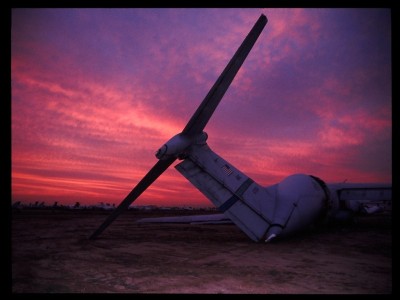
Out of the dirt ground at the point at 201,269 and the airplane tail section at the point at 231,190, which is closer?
the dirt ground at the point at 201,269

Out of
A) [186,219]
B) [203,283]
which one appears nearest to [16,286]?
[203,283]

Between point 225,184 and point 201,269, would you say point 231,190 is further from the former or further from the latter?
point 201,269

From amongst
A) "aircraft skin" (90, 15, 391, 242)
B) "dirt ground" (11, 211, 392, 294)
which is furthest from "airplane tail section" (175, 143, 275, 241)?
"dirt ground" (11, 211, 392, 294)

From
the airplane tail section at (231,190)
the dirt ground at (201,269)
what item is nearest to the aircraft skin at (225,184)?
the airplane tail section at (231,190)

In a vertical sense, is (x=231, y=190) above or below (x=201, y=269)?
above

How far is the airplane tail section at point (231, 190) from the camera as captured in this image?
1340 cm

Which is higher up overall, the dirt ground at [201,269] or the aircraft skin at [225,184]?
the aircraft skin at [225,184]

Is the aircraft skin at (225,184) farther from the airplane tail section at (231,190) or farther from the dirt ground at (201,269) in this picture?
the dirt ground at (201,269)

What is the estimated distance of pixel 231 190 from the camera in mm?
13656

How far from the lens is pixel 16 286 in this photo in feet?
22.8

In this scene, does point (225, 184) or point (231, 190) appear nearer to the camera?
point (231, 190)

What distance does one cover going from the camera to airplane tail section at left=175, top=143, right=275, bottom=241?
13.4 m

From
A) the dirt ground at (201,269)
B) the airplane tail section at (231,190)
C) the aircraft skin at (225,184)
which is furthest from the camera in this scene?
the airplane tail section at (231,190)

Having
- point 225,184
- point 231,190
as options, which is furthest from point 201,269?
point 225,184
